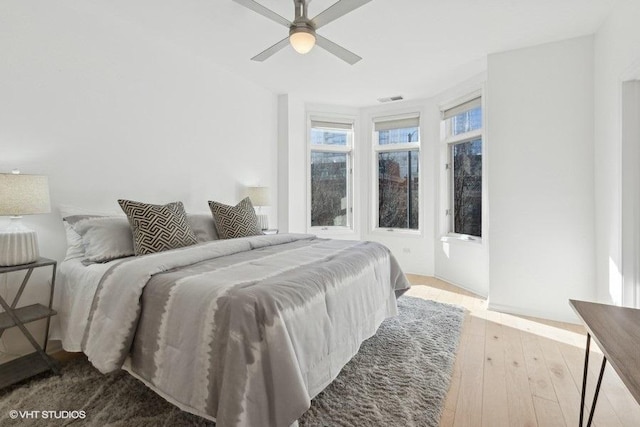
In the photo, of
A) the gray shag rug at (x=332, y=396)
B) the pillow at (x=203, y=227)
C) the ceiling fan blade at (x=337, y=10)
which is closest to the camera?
the gray shag rug at (x=332, y=396)

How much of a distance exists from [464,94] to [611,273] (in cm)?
240

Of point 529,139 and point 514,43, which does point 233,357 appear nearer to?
point 529,139

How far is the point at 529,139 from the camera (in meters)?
2.98

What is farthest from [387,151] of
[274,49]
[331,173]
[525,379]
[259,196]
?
[525,379]

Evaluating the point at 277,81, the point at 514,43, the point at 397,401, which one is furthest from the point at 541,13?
the point at 397,401

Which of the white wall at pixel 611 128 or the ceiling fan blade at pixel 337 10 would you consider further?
the white wall at pixel 611 128

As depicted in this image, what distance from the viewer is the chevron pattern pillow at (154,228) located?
2188 millimetres

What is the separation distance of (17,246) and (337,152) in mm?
3876

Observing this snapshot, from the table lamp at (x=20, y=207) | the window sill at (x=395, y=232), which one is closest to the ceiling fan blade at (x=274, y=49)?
the table lamp at (x=20, y=207)

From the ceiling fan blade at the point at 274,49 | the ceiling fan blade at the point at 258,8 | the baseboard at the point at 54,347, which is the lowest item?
the baseboard at the point at 54,347

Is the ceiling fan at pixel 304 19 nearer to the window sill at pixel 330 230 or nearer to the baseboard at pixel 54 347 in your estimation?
the baseboard at pixel 54 347

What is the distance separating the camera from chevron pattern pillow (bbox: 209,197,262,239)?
2832mm

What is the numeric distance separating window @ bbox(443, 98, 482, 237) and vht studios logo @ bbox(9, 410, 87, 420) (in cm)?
394

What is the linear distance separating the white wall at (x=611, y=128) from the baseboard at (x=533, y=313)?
31 cm
